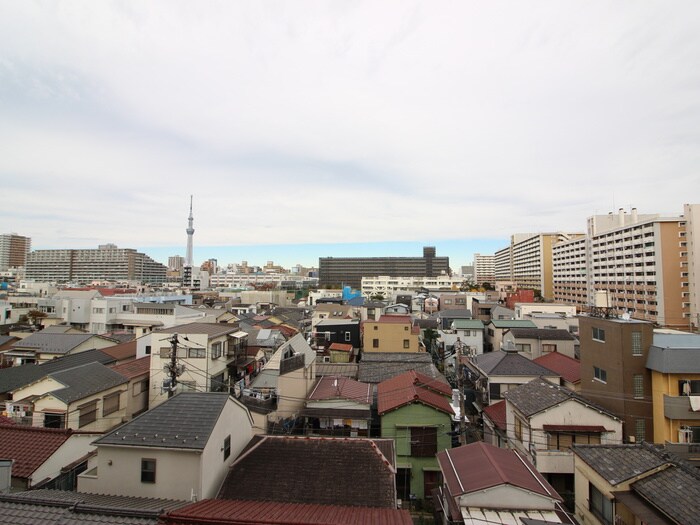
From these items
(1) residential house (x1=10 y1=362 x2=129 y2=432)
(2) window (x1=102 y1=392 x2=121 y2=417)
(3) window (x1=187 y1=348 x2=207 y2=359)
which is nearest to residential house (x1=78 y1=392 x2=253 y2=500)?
(1) residential house (x1=10 y1=362 x2=129 y2=432)

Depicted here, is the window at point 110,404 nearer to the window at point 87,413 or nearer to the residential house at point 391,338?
the window at point 87,413

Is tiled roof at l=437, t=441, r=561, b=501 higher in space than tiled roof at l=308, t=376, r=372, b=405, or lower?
higher

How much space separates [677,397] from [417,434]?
10.4 metres

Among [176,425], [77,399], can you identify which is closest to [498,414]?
[176,425]

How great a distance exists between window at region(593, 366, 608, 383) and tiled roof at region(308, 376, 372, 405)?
10564 millimetres

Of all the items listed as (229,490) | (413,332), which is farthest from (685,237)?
(229,490)

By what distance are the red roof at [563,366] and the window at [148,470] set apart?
20.9 m

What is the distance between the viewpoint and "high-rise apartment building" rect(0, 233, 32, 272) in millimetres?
146500

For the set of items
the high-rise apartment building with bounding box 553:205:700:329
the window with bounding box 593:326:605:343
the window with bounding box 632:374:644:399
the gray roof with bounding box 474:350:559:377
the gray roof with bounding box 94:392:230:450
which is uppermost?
the high-rise apartment building with bounding box 553:205:700:329

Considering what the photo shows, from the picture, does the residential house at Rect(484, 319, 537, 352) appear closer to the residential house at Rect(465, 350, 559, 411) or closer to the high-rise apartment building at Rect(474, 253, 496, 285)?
the residential house at Rect(465, 350, 559, 411)

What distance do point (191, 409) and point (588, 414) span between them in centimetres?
1470

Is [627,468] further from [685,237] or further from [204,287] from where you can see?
[204,287]

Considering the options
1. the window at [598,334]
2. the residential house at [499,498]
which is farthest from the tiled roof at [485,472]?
the window at [598,334]

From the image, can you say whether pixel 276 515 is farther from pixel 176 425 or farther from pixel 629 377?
pixel 629 377
